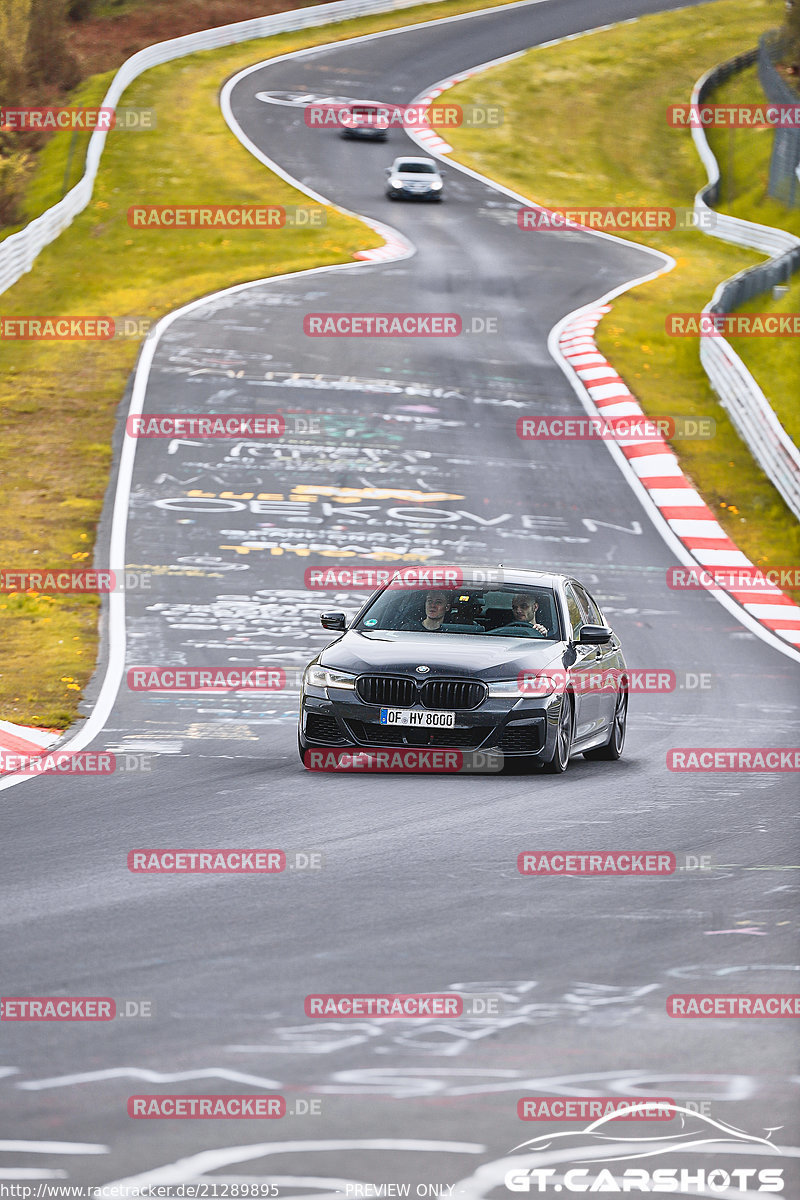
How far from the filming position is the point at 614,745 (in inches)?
533

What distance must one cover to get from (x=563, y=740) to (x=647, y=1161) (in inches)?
274

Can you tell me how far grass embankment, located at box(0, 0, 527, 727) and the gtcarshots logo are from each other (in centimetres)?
942

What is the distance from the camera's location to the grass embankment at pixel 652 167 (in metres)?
28.1

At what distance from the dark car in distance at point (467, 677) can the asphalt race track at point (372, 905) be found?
31 cm

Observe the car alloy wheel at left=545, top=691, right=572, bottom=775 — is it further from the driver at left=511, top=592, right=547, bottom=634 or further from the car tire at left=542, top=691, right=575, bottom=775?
the driver at left=511, top=592, right=547, bottom=634

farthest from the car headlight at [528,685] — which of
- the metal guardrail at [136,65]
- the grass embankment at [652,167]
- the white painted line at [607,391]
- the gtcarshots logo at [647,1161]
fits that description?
the metal guardrail at [136,65]

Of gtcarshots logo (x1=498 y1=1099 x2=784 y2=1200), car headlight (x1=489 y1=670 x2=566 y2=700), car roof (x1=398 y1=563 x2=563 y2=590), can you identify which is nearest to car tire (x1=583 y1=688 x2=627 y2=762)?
car roof (x1=398 y1=563 x2=563 y2=590)

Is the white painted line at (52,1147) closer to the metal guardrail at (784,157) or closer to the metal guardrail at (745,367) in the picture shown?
the metal guardrail at (745,367)

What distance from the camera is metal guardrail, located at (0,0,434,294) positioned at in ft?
132

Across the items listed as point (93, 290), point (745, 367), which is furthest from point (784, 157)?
point (745, 367)

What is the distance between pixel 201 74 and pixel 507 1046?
A: 202 ft

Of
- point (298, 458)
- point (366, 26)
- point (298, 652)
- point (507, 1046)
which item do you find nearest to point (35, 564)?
point (298, 652)

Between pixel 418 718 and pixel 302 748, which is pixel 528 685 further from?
pixel 302 748

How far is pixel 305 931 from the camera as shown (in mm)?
7773
